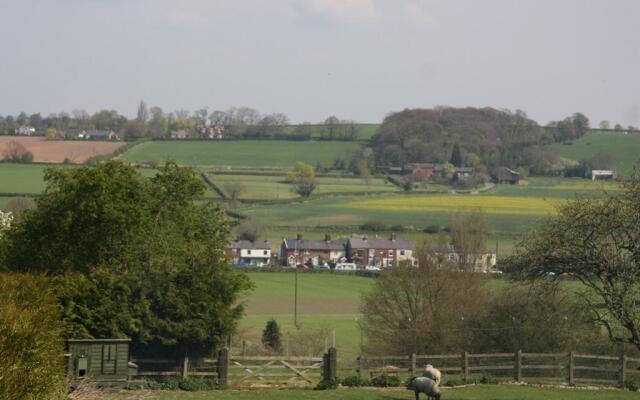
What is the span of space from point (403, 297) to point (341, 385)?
679 inches

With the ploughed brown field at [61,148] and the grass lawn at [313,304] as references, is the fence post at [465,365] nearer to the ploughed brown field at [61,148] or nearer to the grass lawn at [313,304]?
the grass lawn at [313,304]

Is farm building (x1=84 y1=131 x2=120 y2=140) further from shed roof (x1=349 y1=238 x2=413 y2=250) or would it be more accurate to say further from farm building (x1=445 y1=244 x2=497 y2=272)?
farm building (x1=445 y1=244 x2=497 y2=272)

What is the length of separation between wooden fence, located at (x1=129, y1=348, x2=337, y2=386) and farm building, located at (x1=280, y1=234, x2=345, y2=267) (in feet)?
194

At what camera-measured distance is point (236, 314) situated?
39.3 m

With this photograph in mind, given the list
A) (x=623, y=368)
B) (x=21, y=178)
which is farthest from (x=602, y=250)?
(x=21, y=178)

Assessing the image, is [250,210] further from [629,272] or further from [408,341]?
[629,272]

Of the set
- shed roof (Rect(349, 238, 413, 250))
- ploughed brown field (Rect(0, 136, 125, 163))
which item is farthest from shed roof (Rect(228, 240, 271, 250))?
ploughed brown field (Rect(0, 136, 125, 163))

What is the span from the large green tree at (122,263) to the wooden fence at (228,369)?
4.40 ft

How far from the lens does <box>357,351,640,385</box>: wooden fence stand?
34.7 m

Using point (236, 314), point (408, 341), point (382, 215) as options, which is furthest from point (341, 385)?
point (382, 215)

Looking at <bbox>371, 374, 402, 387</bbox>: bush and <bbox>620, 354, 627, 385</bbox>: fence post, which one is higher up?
<bbox>620, 354, 627, 385</bbox>: fence post

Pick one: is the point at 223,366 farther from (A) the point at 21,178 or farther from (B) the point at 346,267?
(A) the point at 21,178

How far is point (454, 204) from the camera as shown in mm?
116062

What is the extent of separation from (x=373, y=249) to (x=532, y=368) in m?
63.0
